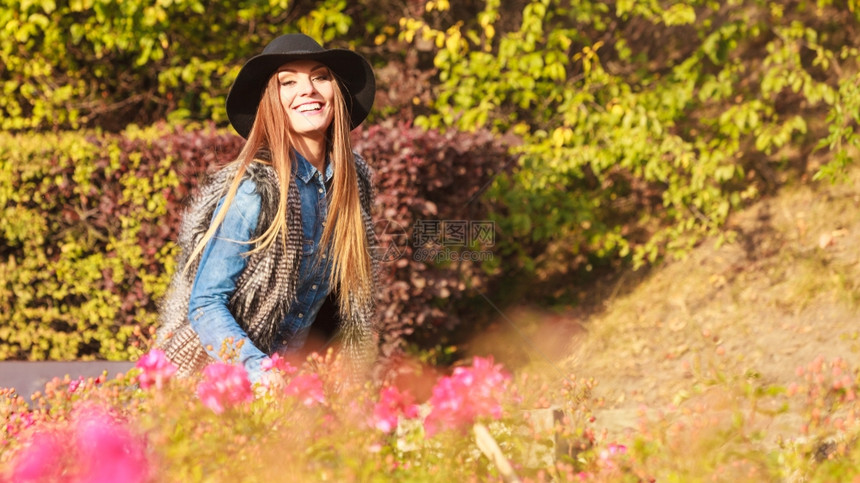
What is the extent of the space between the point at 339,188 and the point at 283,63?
0.42m

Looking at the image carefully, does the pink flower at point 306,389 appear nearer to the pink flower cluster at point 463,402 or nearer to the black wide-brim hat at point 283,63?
the pink flower cluster at point 463,402

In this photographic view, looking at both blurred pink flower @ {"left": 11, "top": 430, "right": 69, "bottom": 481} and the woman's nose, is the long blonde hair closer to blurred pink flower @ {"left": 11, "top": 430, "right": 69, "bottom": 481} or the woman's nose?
the woman's nose

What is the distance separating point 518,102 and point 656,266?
162cm

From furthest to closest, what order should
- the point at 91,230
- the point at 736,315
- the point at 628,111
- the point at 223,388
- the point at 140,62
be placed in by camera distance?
the point at 140,62
the point at 628,111
the point at 736,315
the point at 91,230
the point at 223,388

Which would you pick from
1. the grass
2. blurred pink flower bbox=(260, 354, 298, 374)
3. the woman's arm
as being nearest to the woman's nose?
the woman's arm

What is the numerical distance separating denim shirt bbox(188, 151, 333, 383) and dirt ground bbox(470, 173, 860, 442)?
2779 millimetres

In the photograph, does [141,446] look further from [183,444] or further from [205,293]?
[205,293]

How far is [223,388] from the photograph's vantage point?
1.68 m

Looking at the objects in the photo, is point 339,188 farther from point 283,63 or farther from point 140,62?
point 140,62

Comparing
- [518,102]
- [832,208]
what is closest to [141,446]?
[518,102]

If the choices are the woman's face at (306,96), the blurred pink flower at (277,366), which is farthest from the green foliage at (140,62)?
the blurred pink flower at (277,366)

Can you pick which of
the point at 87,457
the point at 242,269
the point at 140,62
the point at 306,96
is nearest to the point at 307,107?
the point at 306,96

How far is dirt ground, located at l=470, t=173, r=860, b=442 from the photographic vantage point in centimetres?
544

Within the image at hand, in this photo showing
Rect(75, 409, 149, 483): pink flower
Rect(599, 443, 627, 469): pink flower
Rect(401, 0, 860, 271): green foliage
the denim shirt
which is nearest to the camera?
Rect(75, 409, 149, 483): pink flower
